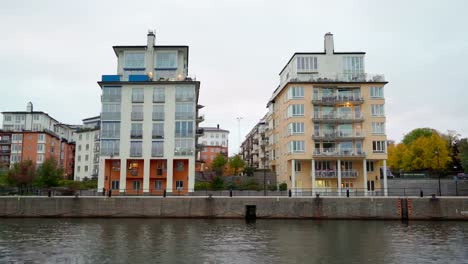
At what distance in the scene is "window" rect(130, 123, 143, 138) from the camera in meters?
60.6

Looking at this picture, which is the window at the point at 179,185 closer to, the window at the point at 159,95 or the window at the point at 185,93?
the window at the point at 185,93

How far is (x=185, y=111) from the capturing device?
61.5 meters

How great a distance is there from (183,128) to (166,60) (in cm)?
1245

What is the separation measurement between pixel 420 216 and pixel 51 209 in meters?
41.8

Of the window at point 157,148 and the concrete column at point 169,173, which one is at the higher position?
the window at point 157,148

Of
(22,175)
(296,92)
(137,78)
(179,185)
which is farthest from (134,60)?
(296,92)

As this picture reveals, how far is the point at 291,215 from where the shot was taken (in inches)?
1795

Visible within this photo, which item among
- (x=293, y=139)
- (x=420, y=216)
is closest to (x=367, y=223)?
(x=420, y=216)

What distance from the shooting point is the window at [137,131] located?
60.6 meters

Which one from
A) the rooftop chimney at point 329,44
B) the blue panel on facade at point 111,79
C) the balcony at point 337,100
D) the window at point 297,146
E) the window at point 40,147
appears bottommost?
the window at point 297,146

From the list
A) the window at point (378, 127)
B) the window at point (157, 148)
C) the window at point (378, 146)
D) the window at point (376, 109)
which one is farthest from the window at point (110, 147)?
the window at point (376, 109)

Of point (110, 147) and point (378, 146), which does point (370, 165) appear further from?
point (110, 147)

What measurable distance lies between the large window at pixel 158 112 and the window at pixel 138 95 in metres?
2.33

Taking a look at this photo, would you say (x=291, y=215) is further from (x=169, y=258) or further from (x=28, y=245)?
(x=28, y=245)
